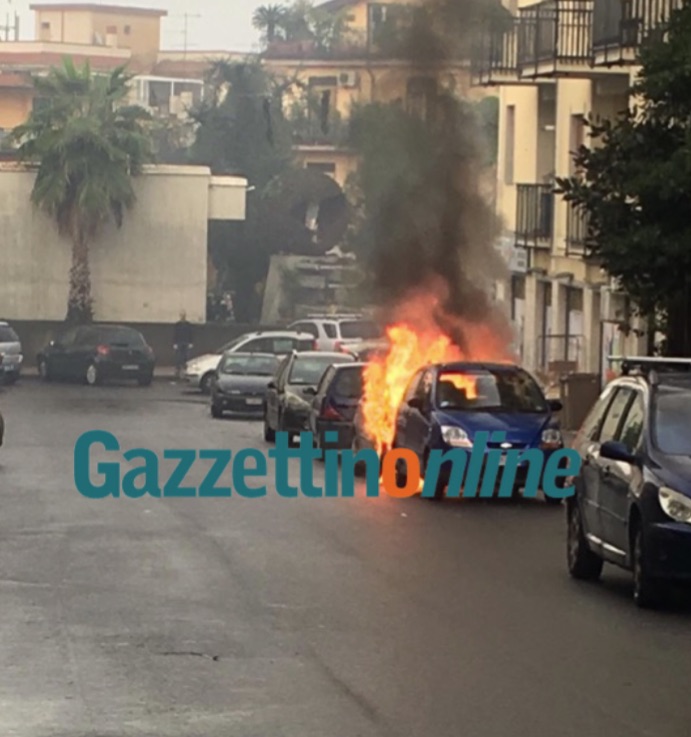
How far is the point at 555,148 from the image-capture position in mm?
46688

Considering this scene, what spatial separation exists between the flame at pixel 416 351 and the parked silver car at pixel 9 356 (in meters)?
18.5

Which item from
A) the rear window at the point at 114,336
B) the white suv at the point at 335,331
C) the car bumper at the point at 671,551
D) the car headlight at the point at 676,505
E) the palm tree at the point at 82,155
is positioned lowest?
the rear window at the point at 114,336

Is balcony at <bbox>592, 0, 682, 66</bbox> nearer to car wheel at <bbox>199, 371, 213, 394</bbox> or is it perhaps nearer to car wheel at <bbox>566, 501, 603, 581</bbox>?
car wheel at <bbox>566, 501, 603, 581</bbox>

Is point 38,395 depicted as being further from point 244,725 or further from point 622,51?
point 244,725

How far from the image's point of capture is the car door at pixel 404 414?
83.7 feet

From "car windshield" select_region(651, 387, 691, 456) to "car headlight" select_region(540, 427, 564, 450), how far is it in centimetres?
823

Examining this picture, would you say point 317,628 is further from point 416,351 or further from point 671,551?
point 416,351

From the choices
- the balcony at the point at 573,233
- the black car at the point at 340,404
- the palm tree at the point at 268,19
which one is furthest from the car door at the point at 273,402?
the palm tree at the point at 268,19

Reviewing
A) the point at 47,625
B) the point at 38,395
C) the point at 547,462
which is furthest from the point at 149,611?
the point at 38,395

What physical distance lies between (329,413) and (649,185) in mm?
8597

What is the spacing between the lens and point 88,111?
70375mm

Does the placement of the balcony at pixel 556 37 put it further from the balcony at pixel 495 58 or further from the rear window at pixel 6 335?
the rear window at pixel 6 335

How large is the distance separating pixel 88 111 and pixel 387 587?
5640 centimetres

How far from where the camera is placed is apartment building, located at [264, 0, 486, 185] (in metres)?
40.0
